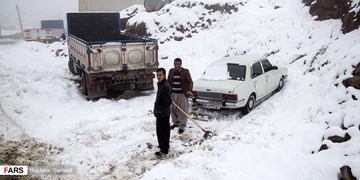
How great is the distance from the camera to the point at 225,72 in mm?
9930

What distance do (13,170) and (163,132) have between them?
10.5ft

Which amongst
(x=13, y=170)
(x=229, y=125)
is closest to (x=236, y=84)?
(x=229, y=125)

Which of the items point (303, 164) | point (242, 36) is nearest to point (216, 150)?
point (303, 164)

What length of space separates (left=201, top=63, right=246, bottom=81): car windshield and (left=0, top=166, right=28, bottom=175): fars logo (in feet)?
19.4

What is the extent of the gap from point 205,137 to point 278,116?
2.39m

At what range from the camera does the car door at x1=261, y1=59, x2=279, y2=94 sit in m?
10.3

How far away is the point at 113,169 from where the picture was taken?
6.46 meters

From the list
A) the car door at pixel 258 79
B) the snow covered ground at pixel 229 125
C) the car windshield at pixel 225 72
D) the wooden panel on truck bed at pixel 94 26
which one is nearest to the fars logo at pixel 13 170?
the snow covered ground at pixel 229 125

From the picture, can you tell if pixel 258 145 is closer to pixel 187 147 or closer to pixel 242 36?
pixel 187 147

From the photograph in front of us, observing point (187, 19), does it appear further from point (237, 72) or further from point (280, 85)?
point (237, 72)

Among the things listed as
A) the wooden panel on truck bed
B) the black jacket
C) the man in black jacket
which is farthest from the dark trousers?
the wooden panel on truck bed

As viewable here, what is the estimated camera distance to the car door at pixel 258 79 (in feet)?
32.0

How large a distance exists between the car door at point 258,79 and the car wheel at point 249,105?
30 centimetres

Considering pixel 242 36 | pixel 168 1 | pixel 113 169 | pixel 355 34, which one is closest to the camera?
pixel 113 169
